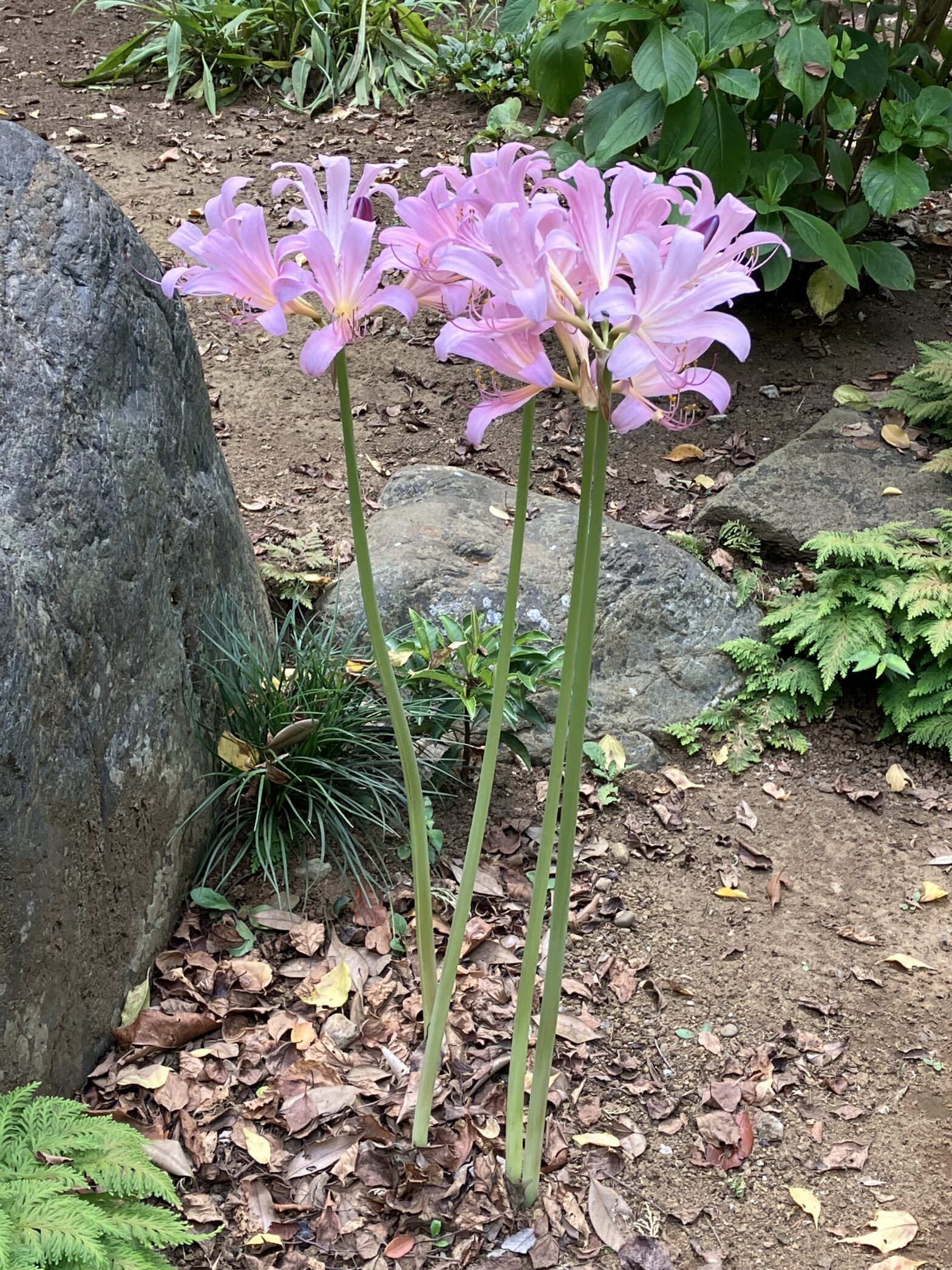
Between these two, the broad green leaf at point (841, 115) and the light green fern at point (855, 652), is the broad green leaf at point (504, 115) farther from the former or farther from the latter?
the light green fern at point (855, 652)

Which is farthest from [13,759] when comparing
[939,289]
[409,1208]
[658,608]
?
[939,289]

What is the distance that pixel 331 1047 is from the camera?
8.51 ft

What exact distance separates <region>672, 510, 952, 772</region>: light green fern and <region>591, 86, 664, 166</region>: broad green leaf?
6.21ft

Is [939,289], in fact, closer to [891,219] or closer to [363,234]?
[891,219]

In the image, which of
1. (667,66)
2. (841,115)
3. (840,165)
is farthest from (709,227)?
(840,165)

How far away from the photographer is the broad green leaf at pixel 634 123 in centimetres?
451

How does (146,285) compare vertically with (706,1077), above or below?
above

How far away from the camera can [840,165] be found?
199 inches

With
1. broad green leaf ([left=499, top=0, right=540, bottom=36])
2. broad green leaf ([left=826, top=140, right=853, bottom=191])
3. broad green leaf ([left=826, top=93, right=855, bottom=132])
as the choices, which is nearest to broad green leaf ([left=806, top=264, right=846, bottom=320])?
broad green leaf ([left=826, top=140, right=853, bottom=191])

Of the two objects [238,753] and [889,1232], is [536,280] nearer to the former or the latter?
[238,753]

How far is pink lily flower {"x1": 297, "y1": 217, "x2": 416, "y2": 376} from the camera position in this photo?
4.90ft

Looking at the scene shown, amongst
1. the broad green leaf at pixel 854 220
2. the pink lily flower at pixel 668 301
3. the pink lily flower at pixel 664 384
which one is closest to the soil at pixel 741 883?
the broad green leaf at pixel 854 220

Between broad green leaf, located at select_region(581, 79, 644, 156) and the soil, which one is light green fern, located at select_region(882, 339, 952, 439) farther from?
broad green leaf, located at select_region(581, 79, 644, 156)

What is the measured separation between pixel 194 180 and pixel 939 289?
4.39 metres
